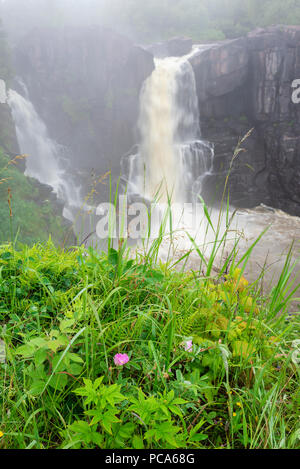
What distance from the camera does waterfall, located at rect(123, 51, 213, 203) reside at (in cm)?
1709

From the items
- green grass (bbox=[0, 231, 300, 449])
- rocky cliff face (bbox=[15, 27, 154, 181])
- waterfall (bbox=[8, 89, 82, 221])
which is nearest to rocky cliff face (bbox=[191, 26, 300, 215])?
rocky cliff face (bbox=[15, 27, 154, 181])

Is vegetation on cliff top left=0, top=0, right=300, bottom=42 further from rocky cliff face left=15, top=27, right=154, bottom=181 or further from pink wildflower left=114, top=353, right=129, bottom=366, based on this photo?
pink wildflower left=114, top=353, right=129, bottom=366

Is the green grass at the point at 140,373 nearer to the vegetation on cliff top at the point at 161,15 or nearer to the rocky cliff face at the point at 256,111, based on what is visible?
the rocky cliff face at the point at 256,111

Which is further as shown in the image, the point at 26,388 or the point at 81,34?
the point at 81,34

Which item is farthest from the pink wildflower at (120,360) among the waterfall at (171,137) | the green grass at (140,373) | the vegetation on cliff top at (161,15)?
the vegetation on cliff top at (161,15)

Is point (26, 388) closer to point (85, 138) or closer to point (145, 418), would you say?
point (145, 418)

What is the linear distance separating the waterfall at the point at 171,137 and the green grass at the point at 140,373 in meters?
15.6

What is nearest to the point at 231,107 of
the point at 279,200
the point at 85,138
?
the point at 279,200

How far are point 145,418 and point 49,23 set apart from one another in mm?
29550

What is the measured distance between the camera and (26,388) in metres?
0.99

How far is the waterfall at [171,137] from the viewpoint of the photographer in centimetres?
1709

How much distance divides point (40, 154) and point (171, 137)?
310 inches

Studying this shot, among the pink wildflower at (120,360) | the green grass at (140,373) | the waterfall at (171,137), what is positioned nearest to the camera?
the green grass at (140,373)

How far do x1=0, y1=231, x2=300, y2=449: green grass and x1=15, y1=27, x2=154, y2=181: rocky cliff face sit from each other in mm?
17318
